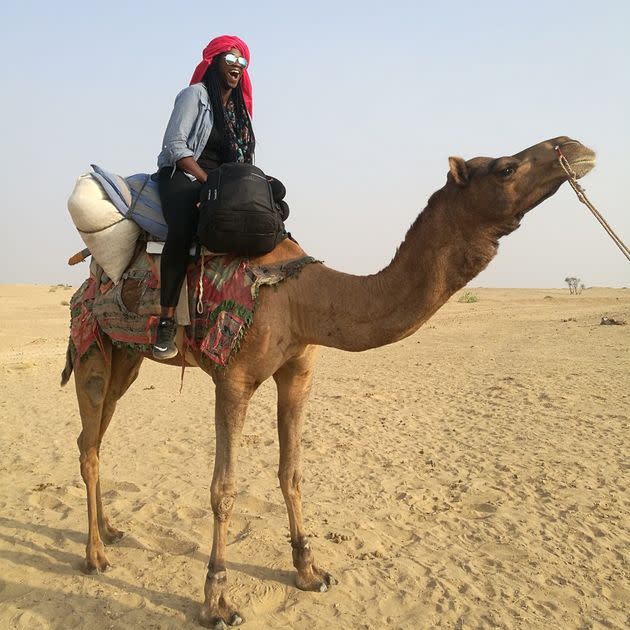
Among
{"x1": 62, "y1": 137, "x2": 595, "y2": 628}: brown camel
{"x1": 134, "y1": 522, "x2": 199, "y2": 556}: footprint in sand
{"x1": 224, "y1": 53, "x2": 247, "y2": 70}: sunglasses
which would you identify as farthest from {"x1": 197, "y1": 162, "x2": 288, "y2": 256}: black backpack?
{"x1": 134, "y1": 522, "x2": 199, "y2": 556}: footprint in sand

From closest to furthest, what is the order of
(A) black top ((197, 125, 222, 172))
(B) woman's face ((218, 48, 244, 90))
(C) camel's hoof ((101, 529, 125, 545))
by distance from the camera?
(B) woman's face ((218, 48, 244, 90))
(A) black top ((197, 125, 222, 172))
(C) camel's hoof ((101, 529, 125, 545))

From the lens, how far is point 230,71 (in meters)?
4.25

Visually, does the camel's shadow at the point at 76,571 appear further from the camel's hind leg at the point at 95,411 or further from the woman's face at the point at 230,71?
the woman's face at the point at 230,71

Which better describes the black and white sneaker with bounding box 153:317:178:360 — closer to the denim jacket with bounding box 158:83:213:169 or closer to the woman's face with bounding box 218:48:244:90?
the denim jacket with bounding box 158:83:213:169

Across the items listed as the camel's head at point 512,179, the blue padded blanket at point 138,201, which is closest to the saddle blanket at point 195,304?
the blue padded blanket at point 138,201

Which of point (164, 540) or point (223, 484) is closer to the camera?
Answer: point (223, 484)

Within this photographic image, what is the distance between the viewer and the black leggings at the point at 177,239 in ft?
12.5

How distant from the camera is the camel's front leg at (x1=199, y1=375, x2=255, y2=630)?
372 cm

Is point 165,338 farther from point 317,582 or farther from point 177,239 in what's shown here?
point 317,582

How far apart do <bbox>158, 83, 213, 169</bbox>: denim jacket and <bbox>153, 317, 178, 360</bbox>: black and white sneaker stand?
1.09m

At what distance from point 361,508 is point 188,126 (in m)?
3.59

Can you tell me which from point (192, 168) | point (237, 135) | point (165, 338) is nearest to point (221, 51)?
point (237, 135)

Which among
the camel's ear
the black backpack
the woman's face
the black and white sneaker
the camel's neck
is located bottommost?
the black and white sneaker

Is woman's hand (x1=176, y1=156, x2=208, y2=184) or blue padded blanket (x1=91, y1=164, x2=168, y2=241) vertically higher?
woman's hand (x1=176, y1=156, x2=208, y2=184)
